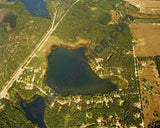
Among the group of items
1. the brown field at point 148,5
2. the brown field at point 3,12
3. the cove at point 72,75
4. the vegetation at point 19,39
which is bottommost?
the cove at point 72,75

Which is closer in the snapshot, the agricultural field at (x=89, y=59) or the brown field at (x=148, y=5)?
the agricultural field at (x=89, y=59)

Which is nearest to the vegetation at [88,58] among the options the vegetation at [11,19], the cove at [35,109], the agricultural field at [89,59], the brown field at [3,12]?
the agricultural field at [89,59]

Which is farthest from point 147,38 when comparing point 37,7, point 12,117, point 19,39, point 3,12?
point 3,12

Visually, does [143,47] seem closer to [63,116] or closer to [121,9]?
[121,9]

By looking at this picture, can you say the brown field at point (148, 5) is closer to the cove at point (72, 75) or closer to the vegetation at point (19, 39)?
the cove at point (72, 75)

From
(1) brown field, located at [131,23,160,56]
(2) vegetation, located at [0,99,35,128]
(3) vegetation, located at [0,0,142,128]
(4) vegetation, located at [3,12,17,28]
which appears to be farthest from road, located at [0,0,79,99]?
(1) brown field, located at [131,23,160,56]

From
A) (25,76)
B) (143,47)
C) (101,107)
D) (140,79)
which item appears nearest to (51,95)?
(25,76)
